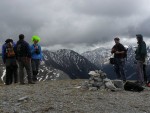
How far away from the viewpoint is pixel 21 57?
1984 centimetres

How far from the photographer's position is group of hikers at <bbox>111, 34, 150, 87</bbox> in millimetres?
19944

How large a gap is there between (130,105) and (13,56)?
9555 mm

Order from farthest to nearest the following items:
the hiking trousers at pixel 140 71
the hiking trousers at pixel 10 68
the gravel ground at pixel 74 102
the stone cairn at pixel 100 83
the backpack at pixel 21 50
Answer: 1. the hiking trousers at pixel 10 68
2. the hiking trousers at pixel 140 71
3. the backpack at pixel 21 50
4. the stone cairn at pixel 100 83
5. the gravel ground at pixel 74 102

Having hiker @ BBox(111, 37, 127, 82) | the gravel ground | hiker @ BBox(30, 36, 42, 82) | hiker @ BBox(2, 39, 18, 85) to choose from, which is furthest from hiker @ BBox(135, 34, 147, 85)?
hiker @ BBox(2, 39, 18, 85)

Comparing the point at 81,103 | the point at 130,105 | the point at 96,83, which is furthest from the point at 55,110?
the point at 96,83

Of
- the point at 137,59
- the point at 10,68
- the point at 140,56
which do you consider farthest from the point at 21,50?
the point at 140,56

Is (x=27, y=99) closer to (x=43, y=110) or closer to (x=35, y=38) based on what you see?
(x=43, y=110)

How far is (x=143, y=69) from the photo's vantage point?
21062 mm

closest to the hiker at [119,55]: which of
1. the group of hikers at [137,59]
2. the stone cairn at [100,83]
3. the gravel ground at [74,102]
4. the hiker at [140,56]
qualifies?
the group of hikers at [137,59]

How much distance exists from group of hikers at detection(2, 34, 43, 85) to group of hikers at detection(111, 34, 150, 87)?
4.86m

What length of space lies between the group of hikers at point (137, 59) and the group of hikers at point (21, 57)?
4855 mm

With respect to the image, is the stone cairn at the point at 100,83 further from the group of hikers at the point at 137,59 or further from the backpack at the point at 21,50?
the backpack at the point at 21,50

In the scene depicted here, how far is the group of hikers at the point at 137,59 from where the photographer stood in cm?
1994

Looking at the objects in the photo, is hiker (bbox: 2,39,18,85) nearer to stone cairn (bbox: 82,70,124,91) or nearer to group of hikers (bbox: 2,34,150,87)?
group of hikers (bbox: 2,34,150,87)
